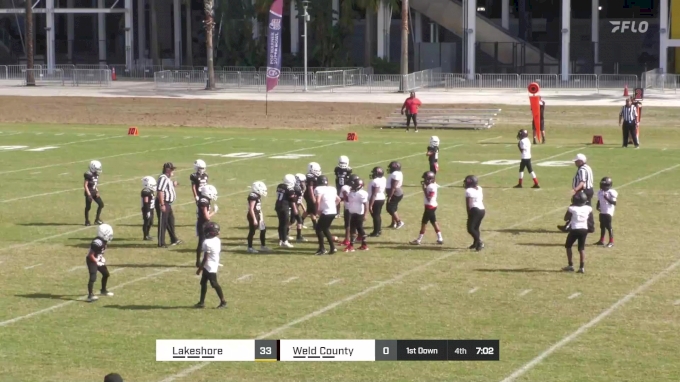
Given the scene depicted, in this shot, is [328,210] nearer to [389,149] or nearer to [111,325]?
[111,325]

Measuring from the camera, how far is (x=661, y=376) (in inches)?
614

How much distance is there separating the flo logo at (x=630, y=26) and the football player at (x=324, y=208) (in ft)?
181

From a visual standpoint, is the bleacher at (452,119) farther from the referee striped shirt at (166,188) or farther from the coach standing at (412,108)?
the referee striped shirt at (166,188)

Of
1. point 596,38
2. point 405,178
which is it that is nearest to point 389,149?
point 405,178

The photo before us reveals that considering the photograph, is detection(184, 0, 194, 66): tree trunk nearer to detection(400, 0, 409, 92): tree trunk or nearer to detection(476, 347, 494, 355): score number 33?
detection(400, 0, 409, 92): tree trunk

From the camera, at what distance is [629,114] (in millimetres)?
43219

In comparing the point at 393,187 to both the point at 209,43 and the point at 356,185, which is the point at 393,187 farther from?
the point at 209,43

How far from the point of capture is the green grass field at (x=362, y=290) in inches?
639

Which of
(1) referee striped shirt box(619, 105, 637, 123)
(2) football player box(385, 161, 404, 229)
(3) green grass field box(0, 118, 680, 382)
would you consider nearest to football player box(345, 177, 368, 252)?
(3) green grass field box(0, 118, 680, 382)

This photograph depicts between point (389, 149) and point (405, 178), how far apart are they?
802 cm

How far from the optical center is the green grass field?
53.3 ft

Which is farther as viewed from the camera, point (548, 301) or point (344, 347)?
point (548, 301)

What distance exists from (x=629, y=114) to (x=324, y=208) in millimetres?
22702

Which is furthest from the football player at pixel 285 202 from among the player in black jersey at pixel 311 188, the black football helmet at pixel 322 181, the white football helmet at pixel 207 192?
the white football helmet at pixel 207 192
